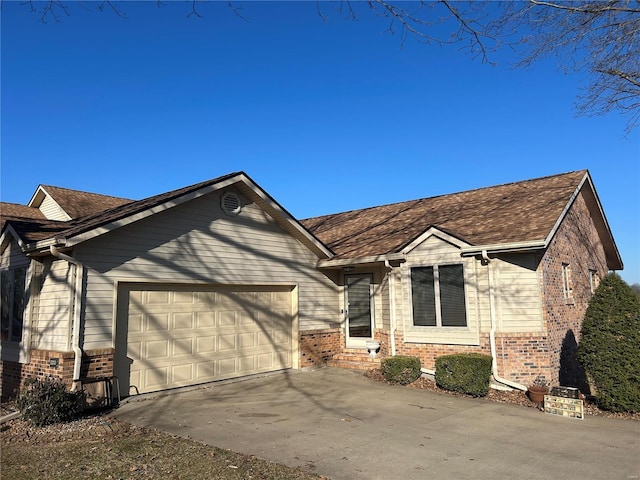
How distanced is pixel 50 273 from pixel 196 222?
126 inches

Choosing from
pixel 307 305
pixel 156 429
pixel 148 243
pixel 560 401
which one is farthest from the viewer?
pixel 307 305

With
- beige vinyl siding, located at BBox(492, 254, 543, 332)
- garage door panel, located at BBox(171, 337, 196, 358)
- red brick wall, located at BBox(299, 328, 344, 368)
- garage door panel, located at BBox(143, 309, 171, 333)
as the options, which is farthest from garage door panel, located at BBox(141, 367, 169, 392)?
beige vinyl siding, located at BBox(492, 254, 543, 332)

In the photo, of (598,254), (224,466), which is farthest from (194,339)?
(598,254)

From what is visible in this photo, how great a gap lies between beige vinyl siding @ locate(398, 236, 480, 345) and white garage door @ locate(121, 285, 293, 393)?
10.9ft

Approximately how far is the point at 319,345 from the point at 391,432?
21.6 ft

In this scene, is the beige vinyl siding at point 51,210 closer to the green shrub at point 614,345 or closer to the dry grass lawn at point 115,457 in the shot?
the dry grass lawn at point 115,457

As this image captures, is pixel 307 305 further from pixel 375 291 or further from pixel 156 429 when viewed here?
pixel 156 429

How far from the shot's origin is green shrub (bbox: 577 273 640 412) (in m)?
8.94

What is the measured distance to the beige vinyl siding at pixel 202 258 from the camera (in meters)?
9.41

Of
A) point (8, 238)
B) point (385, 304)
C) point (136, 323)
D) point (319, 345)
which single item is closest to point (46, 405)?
point (136, 323)

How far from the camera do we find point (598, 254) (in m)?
16.2

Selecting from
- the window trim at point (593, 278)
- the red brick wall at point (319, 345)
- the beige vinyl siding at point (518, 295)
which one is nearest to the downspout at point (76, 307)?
the red brick wall at point (319, 345)

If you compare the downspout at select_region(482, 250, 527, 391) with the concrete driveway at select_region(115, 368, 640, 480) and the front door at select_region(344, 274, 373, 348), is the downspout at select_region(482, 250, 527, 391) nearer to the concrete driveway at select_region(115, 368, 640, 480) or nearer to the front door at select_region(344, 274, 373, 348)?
the concrete driveway at select_region(115, 368, 640, 480)

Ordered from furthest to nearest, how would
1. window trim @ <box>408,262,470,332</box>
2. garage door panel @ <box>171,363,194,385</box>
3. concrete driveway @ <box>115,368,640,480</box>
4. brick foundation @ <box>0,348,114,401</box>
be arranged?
window trim @ <box>408,262,470,332</box>, garage door panel @ <box>171,363,194,385</box>, brick foundation @ <box>0,348,114,401</box>, concrete driveway @ <box>115,368,640,480</box>
